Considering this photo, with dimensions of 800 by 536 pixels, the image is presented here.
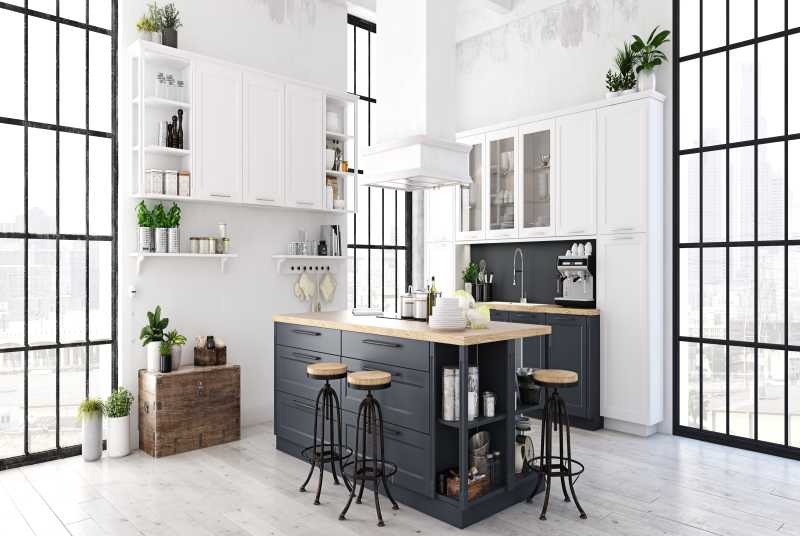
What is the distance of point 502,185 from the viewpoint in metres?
5.85

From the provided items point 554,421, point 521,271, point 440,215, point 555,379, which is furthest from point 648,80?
point 554,421

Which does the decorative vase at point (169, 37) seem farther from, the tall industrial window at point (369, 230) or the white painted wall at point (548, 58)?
the white painted wall at point (548, 58)

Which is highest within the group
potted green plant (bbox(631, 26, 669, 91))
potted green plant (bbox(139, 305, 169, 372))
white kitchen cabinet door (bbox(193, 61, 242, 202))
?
potted green plant (bbox(631, 26, 669, 91))

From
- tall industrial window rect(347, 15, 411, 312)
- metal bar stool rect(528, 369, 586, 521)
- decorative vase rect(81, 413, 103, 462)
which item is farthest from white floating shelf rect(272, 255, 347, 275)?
metal bar stool rect(528, 369, 586, 521)

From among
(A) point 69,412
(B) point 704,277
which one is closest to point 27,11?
(A) point 69,412

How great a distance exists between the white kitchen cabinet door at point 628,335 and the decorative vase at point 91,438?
3.98m

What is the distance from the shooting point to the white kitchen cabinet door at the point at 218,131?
4583mm

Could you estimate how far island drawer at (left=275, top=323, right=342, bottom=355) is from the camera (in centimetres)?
394

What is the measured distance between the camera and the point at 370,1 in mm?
5906

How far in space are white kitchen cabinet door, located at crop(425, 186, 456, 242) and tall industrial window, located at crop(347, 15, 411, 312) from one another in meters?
0.46

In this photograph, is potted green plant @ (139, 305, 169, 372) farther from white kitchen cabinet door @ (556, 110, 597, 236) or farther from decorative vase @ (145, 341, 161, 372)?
white kitchen cabinet door @ (556, 110, 597, 236)

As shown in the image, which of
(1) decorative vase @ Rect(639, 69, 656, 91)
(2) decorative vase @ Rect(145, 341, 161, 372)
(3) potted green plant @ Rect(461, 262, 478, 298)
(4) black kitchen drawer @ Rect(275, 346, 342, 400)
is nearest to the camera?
(4) black kitchen drawer @ Rect(275, 346, 342, 400)

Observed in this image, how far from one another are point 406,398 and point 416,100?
199 cm

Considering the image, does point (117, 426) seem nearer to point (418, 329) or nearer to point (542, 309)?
point (418, 329)
